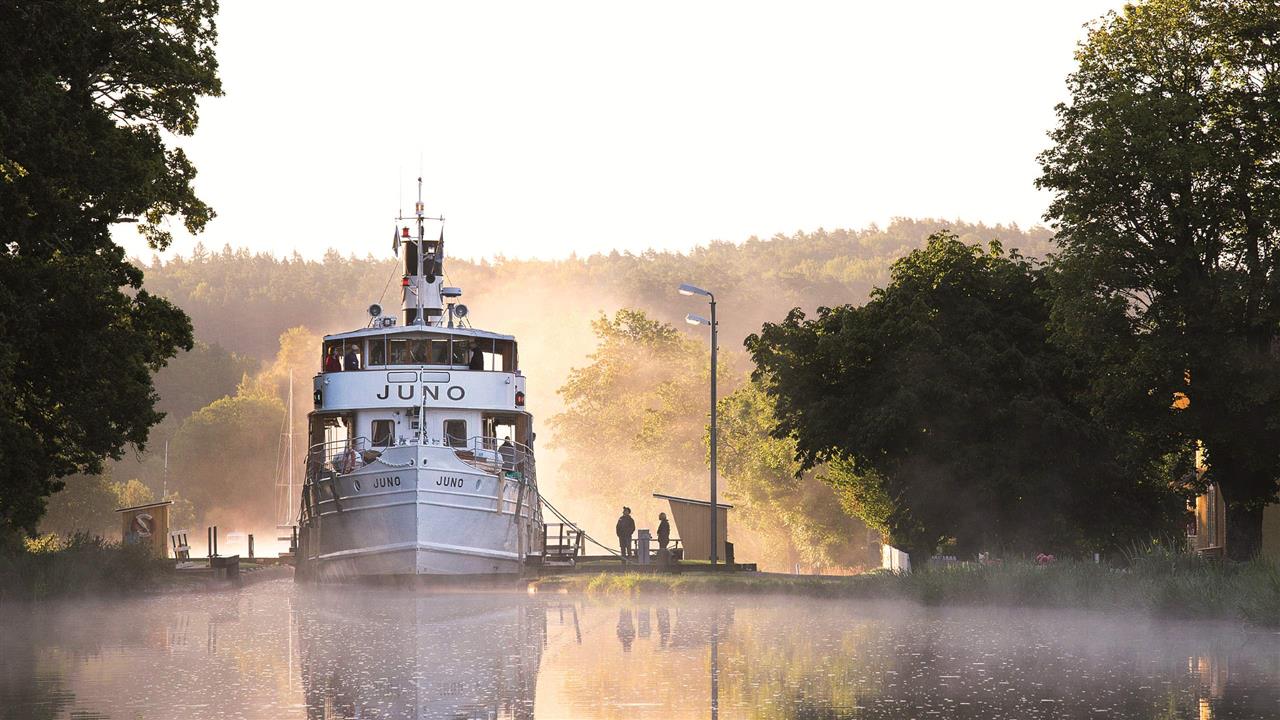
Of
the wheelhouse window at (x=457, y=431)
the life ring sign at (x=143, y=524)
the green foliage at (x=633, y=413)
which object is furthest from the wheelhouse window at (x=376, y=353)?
the green foliage at (x=633, y=413)

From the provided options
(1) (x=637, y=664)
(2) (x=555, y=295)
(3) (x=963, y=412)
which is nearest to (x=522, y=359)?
(2) (x=555, y=295)

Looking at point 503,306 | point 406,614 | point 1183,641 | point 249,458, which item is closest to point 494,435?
point 406,614

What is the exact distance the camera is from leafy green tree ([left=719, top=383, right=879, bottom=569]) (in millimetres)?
Answer: 72000

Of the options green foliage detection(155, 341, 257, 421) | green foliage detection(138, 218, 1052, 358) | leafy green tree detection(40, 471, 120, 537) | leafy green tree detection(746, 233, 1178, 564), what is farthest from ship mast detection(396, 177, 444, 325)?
green foliage detection(138, 218, 1052, 358)

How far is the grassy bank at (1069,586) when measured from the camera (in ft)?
75.8

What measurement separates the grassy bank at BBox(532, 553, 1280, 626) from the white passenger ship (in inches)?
187

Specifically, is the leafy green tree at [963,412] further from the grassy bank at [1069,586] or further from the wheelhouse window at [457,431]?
the wheelhouse window at [457,431]

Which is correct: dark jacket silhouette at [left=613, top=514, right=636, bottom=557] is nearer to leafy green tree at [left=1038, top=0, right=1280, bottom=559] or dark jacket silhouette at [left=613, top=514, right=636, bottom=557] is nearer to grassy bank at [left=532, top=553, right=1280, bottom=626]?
grassy bank at [left=532, top=553, right=1280, bottom=626]

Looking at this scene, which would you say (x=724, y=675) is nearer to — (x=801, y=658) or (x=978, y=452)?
(x=801, y=658)

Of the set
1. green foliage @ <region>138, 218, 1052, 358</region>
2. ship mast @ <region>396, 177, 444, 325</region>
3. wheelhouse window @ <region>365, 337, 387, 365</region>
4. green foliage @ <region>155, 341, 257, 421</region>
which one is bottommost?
wheelhouse window @ <region>365, 337, 387, 365</region>

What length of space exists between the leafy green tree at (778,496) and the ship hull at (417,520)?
1017 inches

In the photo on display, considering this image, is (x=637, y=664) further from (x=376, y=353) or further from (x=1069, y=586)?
(x=376, y=353)

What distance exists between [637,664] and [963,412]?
834 inches

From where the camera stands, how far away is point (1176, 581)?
78.9 ft
